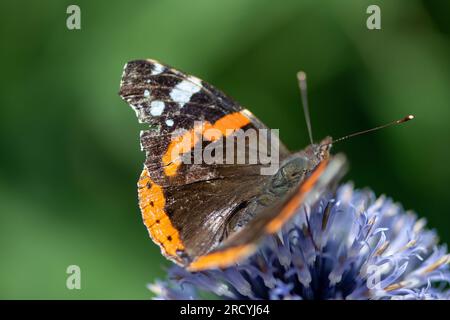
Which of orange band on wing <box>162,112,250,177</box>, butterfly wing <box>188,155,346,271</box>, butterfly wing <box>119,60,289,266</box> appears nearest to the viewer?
butterfly wing <box>188,155,346,271</box>

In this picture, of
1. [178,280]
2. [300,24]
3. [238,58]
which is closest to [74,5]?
[238,58]

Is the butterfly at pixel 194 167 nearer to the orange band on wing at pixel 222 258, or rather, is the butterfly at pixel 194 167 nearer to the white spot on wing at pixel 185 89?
the white spot on wing at pixel 185 89

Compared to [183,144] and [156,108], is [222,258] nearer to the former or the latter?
[183,144]

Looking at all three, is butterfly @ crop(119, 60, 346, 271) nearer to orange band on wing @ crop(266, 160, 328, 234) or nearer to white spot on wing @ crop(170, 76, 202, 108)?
white spot on wing @ crop(170, 76, 202, 108)

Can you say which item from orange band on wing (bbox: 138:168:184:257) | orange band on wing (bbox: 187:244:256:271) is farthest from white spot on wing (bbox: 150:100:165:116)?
orange band on wing (bbox: 187:244:256:271)

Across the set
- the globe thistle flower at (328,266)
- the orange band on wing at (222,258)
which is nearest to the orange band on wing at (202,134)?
the globe thistle flower at (328,266)

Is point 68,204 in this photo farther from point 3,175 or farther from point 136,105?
point 136,105

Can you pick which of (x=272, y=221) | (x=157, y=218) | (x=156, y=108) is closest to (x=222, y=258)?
(x=272, y=221)

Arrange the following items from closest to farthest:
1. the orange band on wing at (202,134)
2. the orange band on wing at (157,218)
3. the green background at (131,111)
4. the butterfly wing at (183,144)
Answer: the orange band on wing at (157,218) < the butterfly wing at (183,144) < the orange band on wing at (202,134) < the green background at (131,111)
